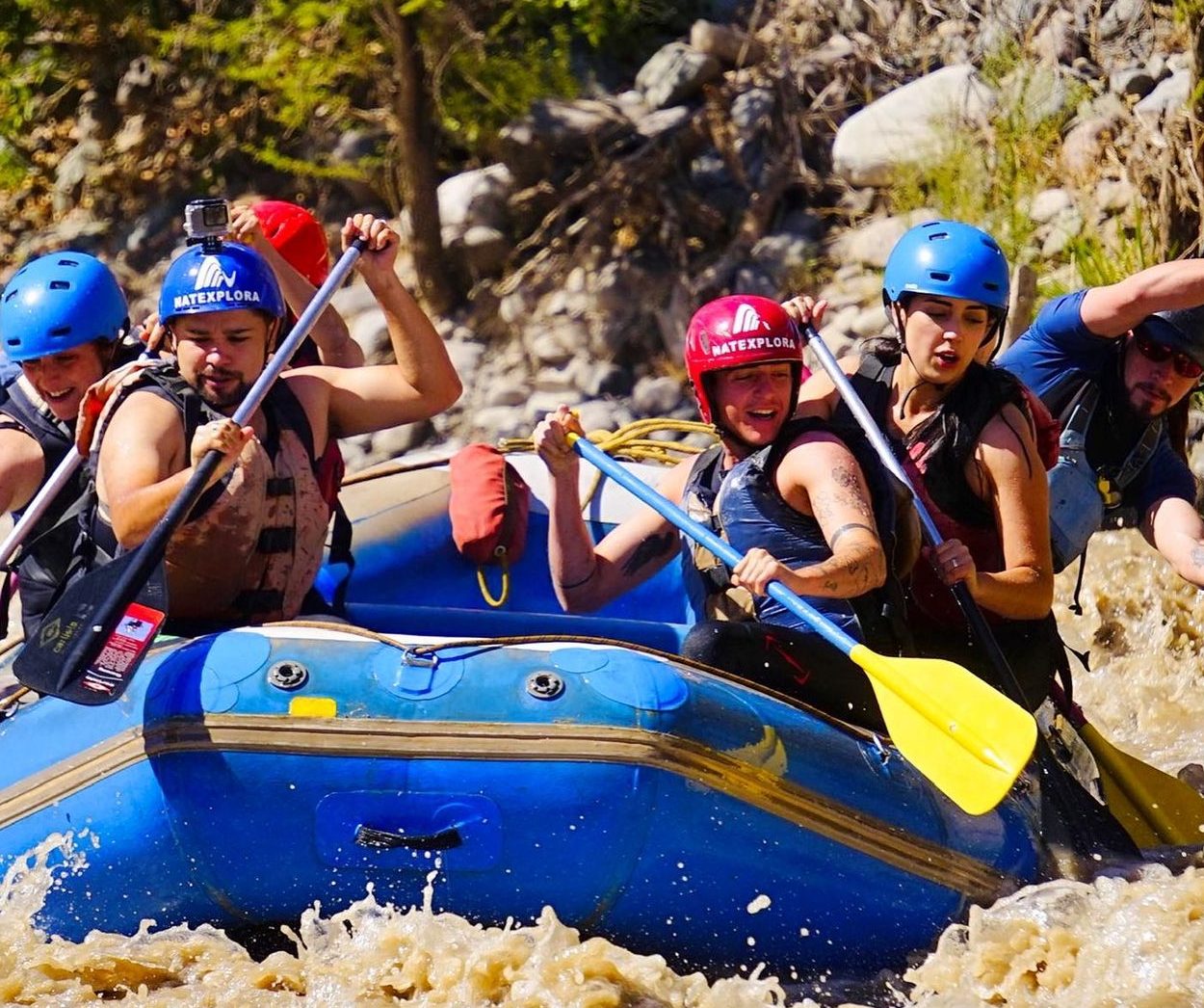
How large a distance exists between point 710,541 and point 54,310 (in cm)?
184

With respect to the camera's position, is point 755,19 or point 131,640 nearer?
point 131,640

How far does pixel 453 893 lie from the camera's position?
12.7 ft

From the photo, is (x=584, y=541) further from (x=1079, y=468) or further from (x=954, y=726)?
(x=1079, y=468)

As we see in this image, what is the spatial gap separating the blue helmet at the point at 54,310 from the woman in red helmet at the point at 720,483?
122cm

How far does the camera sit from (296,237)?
18.7 feet

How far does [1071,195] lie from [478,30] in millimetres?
3351

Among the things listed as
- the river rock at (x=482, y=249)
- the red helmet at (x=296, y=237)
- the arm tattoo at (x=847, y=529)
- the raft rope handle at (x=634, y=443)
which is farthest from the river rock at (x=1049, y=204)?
the arm tattoo at (x=847, y=529)

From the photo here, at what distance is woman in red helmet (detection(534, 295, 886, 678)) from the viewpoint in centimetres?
398

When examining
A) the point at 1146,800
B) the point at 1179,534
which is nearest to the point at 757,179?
the point at 1179,534

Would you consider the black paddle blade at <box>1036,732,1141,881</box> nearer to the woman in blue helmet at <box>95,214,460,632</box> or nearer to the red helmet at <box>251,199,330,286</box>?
the woman in blue helmet at <box>95,214,460,632</box>

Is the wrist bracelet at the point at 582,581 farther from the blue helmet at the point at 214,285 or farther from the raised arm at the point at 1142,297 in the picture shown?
the raised arm at the point at 1142,297

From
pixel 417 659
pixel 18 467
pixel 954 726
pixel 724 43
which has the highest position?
pixel 724 43

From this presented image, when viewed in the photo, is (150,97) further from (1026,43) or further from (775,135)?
(1026,43)

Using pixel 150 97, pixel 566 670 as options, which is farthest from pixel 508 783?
pixel 150 97
